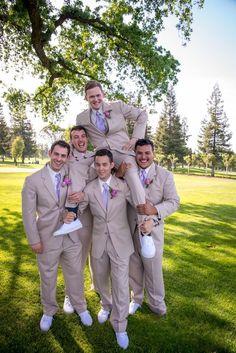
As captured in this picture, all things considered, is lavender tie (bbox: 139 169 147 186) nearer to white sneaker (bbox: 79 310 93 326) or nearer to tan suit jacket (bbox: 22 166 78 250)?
tan suit jacket (bbox: 22 166 78 250)

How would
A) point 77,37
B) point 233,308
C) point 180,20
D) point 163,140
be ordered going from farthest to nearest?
point 163,140
point 77,37
point 180,20
point 233,308

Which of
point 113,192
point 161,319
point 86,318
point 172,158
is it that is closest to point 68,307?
point 86,318

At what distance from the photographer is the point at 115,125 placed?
500cm

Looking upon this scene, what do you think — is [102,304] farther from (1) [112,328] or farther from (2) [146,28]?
(2) [146,28]

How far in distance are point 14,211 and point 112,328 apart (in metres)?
9.12

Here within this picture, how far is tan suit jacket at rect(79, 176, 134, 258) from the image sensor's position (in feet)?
13.9

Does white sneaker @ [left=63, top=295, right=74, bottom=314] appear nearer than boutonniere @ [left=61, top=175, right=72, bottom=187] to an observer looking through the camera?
No

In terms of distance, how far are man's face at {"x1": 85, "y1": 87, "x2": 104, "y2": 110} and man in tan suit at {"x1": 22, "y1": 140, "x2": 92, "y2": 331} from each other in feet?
3.31

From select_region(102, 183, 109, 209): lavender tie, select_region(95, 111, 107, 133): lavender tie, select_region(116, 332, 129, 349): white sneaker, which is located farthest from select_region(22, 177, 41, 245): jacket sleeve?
select_region(116, 332, 129, 349): white sneaker

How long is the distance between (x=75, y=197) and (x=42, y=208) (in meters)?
0.52

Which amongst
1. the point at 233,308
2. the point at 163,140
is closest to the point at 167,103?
the point at 163,140

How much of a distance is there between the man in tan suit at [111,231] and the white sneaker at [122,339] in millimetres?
143

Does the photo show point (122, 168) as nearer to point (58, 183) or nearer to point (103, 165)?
point (103, 165)

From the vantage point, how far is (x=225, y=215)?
13.3 metres
